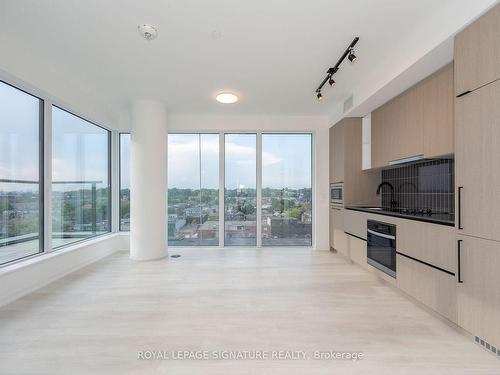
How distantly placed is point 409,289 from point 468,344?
0.72m

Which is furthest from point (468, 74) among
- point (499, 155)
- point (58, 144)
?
point (58, 144)

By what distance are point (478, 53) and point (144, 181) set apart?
4.35 metres

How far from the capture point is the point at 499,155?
5.51ft

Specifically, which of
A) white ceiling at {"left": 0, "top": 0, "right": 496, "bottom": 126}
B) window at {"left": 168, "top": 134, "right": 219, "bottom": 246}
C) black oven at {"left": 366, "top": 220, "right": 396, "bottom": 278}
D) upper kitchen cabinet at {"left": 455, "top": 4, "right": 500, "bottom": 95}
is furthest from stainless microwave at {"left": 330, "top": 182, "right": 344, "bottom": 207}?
upper kitchen cabinet at {"left": 455, "top": 4, "right": 500, "bottom": 95}

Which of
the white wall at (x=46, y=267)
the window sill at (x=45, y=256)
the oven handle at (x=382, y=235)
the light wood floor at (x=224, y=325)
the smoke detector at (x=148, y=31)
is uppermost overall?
the smoke detector at (x=148, y=31)

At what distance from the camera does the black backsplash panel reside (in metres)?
2.93

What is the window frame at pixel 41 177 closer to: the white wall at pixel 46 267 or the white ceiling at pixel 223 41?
the white wall at pixel 46 267

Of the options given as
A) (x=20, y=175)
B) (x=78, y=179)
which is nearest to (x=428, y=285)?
(x=20, y=175)

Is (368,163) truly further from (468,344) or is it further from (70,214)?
(70,214)

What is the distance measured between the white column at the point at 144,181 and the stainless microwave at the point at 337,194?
10.6 ft

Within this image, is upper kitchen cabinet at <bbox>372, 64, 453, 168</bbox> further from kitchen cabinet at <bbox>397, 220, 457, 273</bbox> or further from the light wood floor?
the light wood floor

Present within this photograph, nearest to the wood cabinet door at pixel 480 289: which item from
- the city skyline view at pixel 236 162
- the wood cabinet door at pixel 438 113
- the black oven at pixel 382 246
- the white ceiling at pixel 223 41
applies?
the black oven at pixel 382 246

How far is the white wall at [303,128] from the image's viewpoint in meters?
5.00

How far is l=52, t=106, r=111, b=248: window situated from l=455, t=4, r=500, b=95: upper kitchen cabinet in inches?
186
